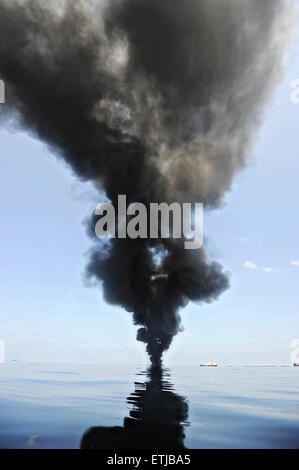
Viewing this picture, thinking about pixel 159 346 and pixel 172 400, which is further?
pixel 159 346

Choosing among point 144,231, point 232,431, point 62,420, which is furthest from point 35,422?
point 144,231

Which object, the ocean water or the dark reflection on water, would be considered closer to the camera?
the dark reflection on water

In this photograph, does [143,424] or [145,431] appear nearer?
[145,431]

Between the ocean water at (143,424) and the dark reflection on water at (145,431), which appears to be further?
the ocean water at (143,424)

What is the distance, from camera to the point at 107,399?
30.4 meters

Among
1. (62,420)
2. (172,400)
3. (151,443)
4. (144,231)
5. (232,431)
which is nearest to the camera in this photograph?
(151,443)
